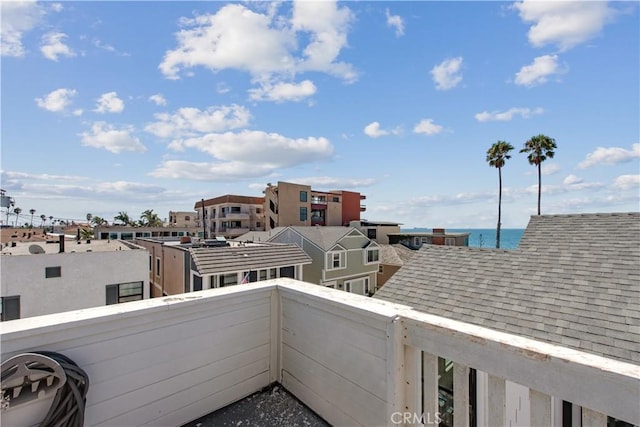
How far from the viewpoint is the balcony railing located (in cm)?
99

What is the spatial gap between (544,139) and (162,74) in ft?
96.5

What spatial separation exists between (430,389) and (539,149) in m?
31.0

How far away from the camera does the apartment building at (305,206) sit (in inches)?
1358

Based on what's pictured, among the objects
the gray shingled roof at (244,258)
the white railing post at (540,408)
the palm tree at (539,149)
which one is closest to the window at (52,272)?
the gray shingled roof at (244,258)

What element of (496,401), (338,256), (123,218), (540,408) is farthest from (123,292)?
(123,218)

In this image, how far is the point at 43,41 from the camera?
6.23m

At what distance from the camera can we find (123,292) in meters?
11.8

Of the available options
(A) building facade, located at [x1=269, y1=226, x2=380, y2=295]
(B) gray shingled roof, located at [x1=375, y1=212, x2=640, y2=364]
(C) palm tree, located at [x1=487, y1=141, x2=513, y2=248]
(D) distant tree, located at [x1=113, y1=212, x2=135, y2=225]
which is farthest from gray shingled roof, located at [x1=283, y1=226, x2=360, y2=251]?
(D) distant tree, located at [x1=113, y1=212, x2=135, y2=225]

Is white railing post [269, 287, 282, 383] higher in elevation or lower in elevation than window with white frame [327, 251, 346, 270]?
higher

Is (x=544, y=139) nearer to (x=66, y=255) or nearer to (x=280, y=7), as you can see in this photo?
(x=280, y=7)

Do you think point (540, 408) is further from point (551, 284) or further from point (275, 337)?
point (551, 284)

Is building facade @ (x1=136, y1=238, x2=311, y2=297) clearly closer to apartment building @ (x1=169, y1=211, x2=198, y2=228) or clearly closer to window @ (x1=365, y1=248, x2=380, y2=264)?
window @ (x1=365, y1=248, x2=380, y2=264)

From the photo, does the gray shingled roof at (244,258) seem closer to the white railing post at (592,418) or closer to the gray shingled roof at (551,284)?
the gray shingled roof at (551,284)

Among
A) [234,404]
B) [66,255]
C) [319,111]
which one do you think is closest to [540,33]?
[319,111]
